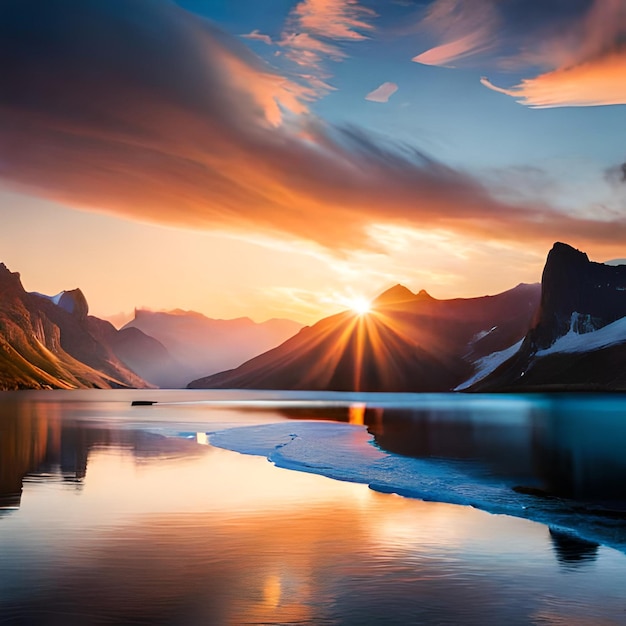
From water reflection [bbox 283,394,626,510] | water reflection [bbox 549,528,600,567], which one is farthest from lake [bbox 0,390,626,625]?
water reflection [bbox 283,394,626,510]

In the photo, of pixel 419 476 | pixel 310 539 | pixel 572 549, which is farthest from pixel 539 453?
pixel 310 539

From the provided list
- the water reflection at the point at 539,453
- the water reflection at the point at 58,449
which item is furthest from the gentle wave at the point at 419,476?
the water reflection at the point at 58,449

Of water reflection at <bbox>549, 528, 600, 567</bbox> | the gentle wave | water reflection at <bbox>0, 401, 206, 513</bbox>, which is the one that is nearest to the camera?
water reflection at <bbox>549, 528, 600, 567</bbox>

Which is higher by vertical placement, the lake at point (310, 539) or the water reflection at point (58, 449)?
the lake at point (310, 539)

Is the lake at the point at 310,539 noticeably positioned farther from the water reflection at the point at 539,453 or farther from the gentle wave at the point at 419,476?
the water reflection at the point at 539,453

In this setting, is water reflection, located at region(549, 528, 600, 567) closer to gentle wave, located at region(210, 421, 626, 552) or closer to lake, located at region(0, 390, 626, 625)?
lake, located at region(0, 390, 626, 625)

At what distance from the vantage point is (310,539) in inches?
1196

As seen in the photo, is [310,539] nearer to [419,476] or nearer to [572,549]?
[572,549]

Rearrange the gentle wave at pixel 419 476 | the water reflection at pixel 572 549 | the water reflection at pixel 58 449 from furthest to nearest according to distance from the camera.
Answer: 1. the water reflection at pixel 58 449
2. the gentle wave at pixel 419 476
3. the water reflection at pixel 572 549

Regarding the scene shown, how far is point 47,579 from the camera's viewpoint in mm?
23578

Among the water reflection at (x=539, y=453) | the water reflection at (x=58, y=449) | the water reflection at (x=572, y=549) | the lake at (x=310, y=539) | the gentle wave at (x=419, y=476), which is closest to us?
the lake at (x=310, y=539)

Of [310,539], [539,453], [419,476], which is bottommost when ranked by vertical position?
[539,453]

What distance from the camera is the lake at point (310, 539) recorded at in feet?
68.4

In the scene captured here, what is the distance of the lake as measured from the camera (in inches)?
821
